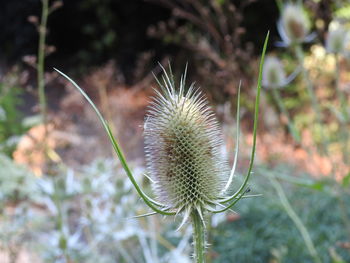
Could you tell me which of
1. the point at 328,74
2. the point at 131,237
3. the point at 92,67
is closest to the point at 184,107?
the point at 131,237

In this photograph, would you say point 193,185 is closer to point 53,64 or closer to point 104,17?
point 104,17

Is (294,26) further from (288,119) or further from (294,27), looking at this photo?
(288,119)

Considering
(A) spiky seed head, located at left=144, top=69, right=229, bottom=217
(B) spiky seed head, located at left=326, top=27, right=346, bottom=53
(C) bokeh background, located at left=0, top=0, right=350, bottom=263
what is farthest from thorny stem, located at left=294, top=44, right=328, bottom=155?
(A) spiky seed head, located at left=144, top=69, right=229, bottom=217

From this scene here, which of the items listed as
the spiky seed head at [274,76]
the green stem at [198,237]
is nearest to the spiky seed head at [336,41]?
the spiky seed head at [274,76]

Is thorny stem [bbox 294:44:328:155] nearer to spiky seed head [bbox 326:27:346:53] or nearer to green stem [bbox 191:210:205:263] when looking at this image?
spiky seed head [bbox 326:27:346:53]

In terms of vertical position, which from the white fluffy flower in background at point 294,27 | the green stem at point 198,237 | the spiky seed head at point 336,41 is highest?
the white fluffy flower in background at point 294,27

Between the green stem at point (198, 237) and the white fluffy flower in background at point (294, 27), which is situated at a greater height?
the white fluffy flower in background at point (294, 27)

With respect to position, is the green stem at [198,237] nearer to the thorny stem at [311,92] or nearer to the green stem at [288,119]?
the green stem at [288,119]
